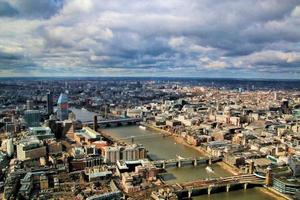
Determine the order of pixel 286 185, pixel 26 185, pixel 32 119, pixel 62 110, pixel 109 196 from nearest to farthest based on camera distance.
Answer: pixel 109 196, pixel 26 185, pixel 286 185, pixel 32 119, pixel 62 110

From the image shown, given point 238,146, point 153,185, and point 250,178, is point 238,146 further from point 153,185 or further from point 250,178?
point 153,185

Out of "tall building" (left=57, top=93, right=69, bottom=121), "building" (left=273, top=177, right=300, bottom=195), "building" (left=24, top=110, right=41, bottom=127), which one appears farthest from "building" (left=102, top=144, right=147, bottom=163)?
"tall building" (left=57, top=93, right=69, bottom=121)

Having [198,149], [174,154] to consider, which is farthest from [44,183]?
[198,149]

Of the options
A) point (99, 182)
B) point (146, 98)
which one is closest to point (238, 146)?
point (99, 182)

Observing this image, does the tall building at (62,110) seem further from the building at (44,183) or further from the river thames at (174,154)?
the building at (44,183)

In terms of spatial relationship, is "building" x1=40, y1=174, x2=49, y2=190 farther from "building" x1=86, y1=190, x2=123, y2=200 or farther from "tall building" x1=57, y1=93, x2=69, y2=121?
"tall building" x1=57, y1=93, x2=69, y2=121

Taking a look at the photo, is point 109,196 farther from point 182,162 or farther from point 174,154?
point 174,154

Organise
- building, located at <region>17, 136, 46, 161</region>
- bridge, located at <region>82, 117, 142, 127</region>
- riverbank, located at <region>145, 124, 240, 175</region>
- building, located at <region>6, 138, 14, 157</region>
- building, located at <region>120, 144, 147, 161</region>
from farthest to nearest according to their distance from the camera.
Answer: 1. bridge, located at <region>82, 117, 142, 127</region>
2. building, located at <region>6, 138, 14, 157</region>
3. building, located at <region>120, 144, 147, 161</region>
4. building, located at <region>17, 136, 46, 161</region>
5. riverbank, located at <region>145, 124, 240, 175</region>
